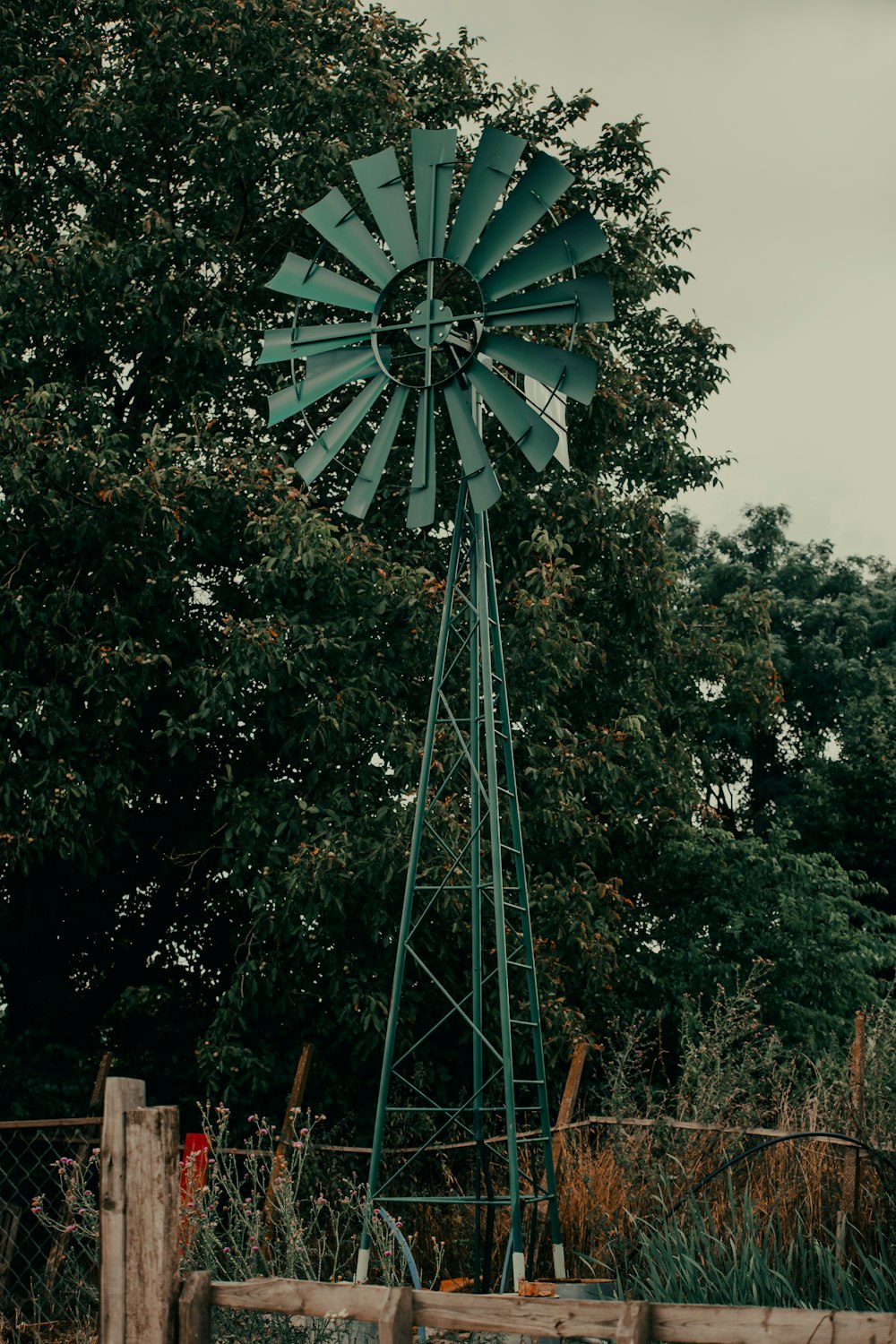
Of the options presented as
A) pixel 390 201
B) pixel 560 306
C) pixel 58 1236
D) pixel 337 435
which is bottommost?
pixel 58 1236

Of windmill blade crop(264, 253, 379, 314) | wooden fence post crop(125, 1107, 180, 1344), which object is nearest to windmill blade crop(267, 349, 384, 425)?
windmill blade crop(264, 253, 379, 314)

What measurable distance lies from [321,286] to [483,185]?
1242mm

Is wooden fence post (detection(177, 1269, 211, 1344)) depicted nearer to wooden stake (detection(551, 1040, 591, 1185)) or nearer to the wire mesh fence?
the wire mesh fence

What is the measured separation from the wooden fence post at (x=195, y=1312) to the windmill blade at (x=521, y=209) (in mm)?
5515

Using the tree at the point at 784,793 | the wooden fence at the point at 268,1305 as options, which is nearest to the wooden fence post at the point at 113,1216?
the wooden fence at the point at 268,1305

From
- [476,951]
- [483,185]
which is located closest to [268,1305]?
[476,951]

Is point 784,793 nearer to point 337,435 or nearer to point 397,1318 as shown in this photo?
point 337,435

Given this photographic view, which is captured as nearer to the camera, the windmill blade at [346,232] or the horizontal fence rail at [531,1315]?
the horizontal fence rail at [531,1315]

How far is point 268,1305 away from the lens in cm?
458

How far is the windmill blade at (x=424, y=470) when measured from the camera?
8172 millimetres

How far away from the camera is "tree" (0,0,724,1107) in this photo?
1012cm

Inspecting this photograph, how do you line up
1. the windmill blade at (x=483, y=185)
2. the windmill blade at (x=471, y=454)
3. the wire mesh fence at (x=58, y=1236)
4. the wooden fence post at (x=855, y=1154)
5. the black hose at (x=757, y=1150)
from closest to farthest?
the black hose at (x=757, y=1150) → the wooden fence post at (x=855, y=1154) → the wire mesh fence at (x=58, y=1236) → the windmill blade at (x=483, y=185) → the windmill blade at (x=471, y=454)

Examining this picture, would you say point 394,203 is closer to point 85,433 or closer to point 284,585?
point 284,585

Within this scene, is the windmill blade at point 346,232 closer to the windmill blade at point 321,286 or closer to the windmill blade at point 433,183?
the windmill blade at point 321,286
